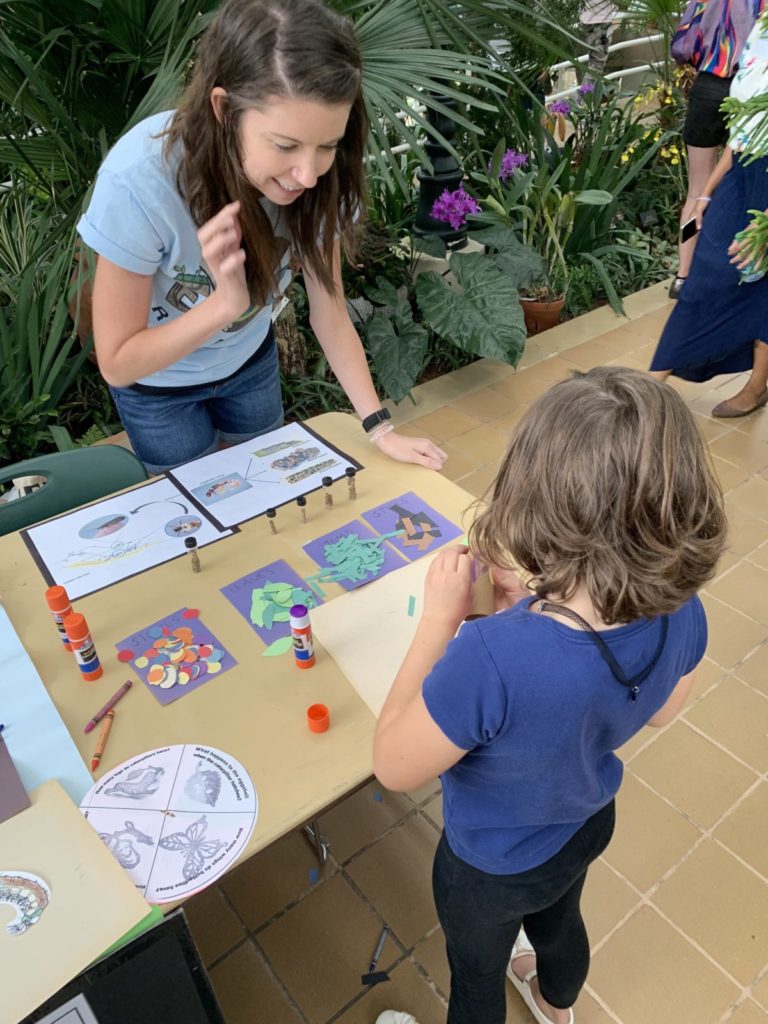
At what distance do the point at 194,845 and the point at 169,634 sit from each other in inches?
15.1

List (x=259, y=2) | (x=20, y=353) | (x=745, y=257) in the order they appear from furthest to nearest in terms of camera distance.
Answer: (x=20, y=353), (x=259, y=2), (x=745, y=257)

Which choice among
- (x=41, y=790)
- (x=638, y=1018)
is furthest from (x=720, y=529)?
(x=638, y=1018)

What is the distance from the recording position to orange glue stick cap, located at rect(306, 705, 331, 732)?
1.03 metres

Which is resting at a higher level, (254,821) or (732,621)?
(254,821)

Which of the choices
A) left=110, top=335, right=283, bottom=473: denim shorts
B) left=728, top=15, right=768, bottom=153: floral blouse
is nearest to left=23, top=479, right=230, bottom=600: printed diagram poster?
left=110, top=335, right=283, bottom=473: denim shorts

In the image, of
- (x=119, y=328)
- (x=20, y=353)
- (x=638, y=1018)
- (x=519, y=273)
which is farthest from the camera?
(x=519, y=273)

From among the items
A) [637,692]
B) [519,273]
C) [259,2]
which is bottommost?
[519,273]

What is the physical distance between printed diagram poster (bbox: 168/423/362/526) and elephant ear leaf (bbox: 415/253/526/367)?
165 centimetres

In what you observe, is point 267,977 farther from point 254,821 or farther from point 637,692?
point 637,692

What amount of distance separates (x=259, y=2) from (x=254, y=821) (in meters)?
1.22

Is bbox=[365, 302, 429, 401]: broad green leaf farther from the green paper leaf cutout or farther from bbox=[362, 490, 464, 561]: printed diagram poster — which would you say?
the green paper leaf cutout

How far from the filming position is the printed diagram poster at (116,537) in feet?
4.38

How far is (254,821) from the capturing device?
3.07 ft

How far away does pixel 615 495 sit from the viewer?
71 centimetres
